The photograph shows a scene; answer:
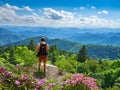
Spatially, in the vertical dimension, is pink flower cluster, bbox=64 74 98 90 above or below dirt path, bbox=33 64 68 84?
above

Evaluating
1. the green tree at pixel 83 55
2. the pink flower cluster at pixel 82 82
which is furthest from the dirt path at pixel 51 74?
the green tree at pixel 83 55

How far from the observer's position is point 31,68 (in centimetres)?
2803

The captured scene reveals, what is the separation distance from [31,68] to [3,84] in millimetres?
15118

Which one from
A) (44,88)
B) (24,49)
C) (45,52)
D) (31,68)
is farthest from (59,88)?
(24,49)

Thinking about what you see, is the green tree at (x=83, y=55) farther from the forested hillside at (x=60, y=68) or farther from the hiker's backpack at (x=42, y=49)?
the hiker's backpack at (x=42, y=49)

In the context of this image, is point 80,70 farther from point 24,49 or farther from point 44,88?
point 44,88

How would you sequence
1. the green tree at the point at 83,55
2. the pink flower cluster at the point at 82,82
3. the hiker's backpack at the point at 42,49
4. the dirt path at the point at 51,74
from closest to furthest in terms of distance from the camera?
the pink flower cluster at the point at 82,82 → the hiker's backpack at the point at 42,49 → the dirt path at the point at 51,74 → the green tree at the point at 83,55

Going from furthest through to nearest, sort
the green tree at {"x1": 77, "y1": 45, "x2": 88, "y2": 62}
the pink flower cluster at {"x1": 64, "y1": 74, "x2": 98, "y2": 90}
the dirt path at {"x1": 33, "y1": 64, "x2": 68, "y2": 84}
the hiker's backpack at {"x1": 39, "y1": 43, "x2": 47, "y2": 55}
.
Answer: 1. the green tree at {"x1": 77, "y1": 45, "x2": 88, "y2": 62}
2. the dirt path at {"x1": 33, "y1": 64, "x2": 68, "y2": 84}
3. the hiker's backpack at {"x1": 39, "y1": 43, "x2": 47, "y2": 55}
4. the pink flower cluster at {"x1": 64, "y1": 74, "x2": 98, "y2": 90}

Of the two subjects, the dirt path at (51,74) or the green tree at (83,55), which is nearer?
the dirt path at (51,74)

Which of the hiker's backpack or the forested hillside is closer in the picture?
the forested hillside

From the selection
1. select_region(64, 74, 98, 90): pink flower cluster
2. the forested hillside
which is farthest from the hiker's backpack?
select_region(64, 74, 98, 90): pink flower cluster

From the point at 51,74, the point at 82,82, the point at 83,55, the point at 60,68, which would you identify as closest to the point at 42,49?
the point at 51,74

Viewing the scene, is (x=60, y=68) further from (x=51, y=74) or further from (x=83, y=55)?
(x=83, y=55)

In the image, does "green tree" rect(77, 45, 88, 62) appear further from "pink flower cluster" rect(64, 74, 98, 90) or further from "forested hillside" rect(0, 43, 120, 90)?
"pink flower cluster" rect(64, 74, 98, 90)
